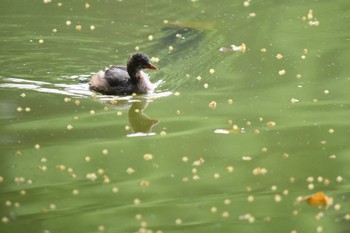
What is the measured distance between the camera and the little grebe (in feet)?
31.6

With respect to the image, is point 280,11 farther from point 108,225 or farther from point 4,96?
point 108,225

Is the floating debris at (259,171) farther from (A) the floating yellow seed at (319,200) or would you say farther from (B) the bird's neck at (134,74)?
(B) the bird's neck at (134,74)

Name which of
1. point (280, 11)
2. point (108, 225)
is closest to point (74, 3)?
point (280, 11)

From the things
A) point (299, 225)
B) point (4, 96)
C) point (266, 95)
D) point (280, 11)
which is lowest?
point (299, 225)

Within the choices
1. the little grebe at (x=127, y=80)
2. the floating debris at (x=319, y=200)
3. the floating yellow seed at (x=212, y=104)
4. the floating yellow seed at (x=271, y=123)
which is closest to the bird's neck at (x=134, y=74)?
the little grebe at (x=127, y=80)

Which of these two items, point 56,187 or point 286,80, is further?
point 286,80

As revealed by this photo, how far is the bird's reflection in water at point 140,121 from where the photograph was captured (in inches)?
327

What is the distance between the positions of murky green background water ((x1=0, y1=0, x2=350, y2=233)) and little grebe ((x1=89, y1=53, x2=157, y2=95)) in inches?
5.7

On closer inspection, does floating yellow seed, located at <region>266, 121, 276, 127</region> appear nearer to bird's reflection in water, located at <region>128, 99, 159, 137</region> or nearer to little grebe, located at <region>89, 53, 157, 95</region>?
bird's reflection in water, located at <region>128, 99, 159, 137</region>

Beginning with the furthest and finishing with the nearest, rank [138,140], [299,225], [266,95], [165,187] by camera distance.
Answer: [266,95], [138,140], [165,187], [299,225]

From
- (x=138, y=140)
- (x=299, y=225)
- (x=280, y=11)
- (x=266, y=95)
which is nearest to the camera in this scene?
(x=299, y=225)

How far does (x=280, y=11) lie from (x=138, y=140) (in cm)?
446

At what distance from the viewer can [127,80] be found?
9.80m

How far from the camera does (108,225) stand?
21.0 ft
